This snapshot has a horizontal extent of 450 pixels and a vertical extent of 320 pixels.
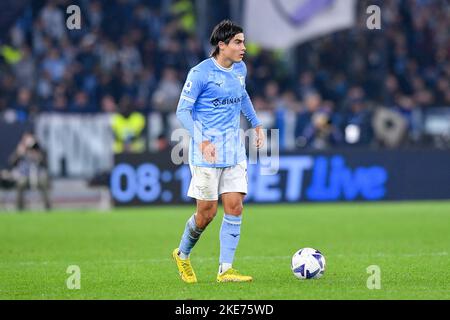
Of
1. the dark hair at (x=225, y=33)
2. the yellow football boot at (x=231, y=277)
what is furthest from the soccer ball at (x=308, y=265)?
the dark hair at (x=225, y=33)

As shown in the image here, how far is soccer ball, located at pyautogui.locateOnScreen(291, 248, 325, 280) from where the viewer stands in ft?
33.8

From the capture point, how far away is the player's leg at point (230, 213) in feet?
33.8

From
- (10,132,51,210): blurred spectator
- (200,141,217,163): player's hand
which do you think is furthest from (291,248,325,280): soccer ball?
(10,132,51,210): blurred spectator

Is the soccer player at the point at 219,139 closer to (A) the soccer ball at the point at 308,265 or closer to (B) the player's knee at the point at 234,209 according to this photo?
(B) the player's knee at the point at 234,209

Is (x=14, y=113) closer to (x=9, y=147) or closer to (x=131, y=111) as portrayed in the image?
(x=9, y=147)

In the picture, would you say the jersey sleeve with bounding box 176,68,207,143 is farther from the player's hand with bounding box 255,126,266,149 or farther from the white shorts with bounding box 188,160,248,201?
the player's hand with bounding box 255,126,266,149

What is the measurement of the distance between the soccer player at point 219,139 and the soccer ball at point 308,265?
1.49 ft

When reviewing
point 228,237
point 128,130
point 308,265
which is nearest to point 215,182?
point 228,237

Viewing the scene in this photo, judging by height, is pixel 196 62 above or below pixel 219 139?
above

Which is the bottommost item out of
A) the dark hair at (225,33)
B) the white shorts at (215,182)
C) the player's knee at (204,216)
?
the player's knee at (204,216)

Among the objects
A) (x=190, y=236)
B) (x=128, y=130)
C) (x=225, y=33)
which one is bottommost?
(x=190, y=236)

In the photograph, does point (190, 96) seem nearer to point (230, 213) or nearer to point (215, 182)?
point (215, 182)

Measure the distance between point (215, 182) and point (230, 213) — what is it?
0.31 meters

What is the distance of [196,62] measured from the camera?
27.1m
